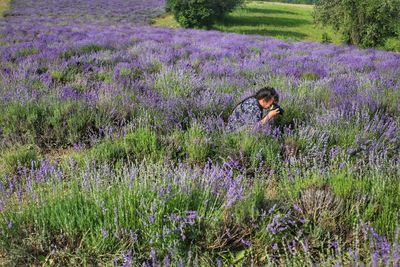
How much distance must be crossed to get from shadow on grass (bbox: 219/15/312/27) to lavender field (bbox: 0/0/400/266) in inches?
962

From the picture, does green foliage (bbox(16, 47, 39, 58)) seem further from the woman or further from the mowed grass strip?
the mowed grass strip

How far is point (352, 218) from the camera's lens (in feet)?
7.55

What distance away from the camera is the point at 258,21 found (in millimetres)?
31984

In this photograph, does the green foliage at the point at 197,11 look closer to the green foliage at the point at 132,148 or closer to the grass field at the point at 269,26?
the grass field at the point at 269,26

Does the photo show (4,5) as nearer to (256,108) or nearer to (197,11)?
(197,11)

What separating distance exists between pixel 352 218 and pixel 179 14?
90.7 ft

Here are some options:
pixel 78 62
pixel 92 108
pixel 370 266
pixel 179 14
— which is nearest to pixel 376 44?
pixel 179 14

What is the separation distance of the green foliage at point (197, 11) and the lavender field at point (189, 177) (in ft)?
69.2

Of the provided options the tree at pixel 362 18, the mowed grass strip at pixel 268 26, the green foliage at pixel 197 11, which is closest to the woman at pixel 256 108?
the tree at pixel 362 18

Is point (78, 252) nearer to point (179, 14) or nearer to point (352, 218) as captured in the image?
point (352, 218)

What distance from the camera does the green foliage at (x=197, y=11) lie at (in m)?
27.1

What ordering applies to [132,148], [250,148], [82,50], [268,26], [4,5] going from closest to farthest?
[250,148], [132,148], [82,50], [268,26], [4,5]

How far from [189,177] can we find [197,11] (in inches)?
1049

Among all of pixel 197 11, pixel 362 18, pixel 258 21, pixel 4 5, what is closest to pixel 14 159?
pixel 362 18
